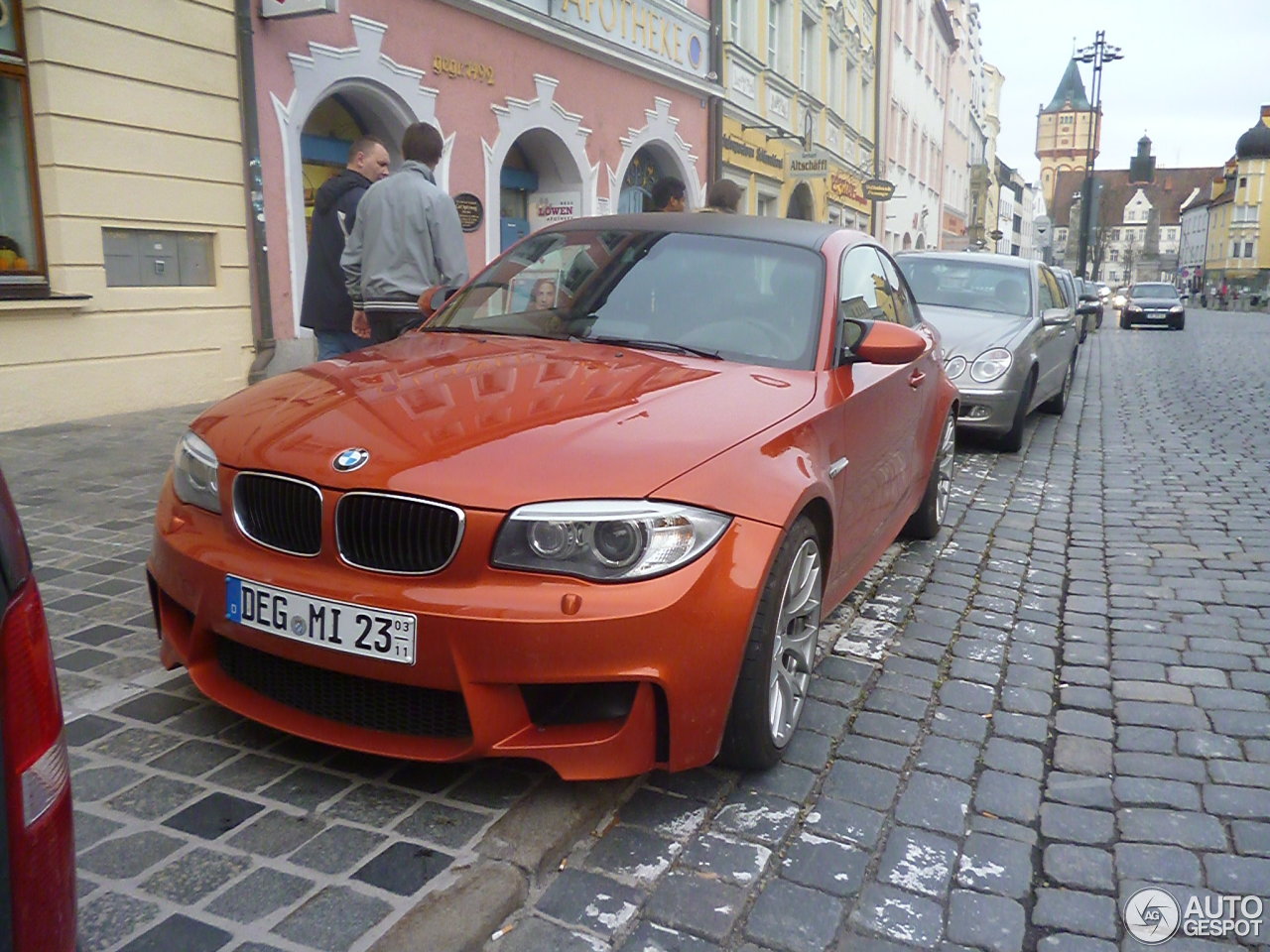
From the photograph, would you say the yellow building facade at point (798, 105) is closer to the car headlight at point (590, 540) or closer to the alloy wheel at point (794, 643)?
the alloy wheel at point (794, 643)

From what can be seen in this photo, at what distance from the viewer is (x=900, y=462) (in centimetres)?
462

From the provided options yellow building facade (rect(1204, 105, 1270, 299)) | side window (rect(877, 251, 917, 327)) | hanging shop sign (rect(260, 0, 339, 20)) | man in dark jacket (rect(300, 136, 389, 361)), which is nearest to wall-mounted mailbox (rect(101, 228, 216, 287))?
hanging shop sign (rect(260, 0, 339, 20))

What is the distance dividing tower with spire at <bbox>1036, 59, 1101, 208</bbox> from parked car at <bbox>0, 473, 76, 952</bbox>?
132859 mm

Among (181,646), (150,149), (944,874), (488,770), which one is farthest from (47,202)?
(944,874)

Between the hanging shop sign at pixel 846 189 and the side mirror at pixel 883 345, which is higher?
the hanging shop sign at pixel 846 189

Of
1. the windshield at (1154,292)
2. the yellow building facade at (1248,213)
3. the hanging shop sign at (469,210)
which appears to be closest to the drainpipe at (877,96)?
the windshield at (1154,292)

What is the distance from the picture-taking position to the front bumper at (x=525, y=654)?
2.51 m

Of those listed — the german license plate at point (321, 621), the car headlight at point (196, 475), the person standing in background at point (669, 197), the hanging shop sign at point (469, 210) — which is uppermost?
the hanging shop sign at point (469, 210)

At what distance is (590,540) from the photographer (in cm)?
258

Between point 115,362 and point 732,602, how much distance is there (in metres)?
7.30

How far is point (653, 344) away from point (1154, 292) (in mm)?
38087

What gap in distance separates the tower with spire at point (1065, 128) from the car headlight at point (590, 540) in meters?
131

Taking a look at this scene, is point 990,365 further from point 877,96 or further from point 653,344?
point 877,96

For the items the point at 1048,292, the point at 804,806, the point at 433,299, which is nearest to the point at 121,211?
the point at 433,299
